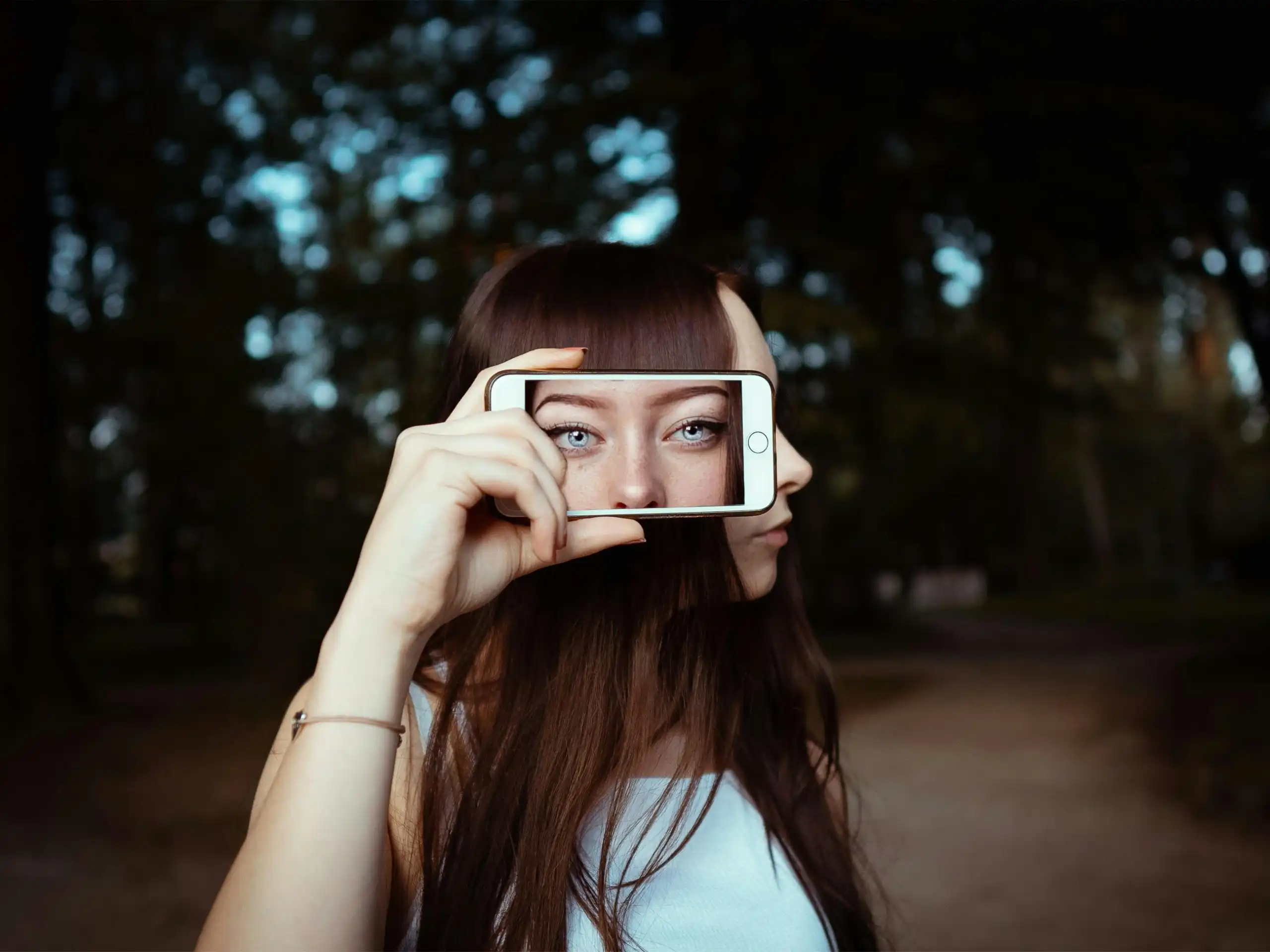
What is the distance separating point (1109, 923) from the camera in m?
3.35

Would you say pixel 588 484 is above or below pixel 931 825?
above

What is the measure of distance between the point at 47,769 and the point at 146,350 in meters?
4.20

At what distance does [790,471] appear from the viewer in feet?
3.80

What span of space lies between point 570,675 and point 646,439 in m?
0.28

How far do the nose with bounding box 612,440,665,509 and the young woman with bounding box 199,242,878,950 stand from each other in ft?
0.11

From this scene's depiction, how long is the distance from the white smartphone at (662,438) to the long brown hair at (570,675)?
6 centimetres

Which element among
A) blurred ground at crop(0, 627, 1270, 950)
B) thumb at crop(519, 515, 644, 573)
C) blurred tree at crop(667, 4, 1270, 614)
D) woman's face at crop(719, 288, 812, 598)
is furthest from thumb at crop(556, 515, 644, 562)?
blurred tree at crop(667, 4, 1270, 614)

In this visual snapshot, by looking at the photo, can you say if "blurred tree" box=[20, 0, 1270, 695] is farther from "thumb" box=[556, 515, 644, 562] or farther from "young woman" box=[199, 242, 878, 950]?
"thumb" box=[556, 515, 644, 562]

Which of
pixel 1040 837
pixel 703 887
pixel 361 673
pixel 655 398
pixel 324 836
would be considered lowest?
pixel 1040 837

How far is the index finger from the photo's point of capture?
2.98 ft

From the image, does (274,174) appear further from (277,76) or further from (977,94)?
(977,94)

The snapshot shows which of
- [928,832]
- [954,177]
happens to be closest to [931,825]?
[928,832]

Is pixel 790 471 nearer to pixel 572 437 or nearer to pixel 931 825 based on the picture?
pixel 572 437

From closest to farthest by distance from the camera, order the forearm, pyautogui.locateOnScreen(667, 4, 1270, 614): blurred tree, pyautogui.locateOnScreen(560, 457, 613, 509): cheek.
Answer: the forearm, pyautogui.locateOnScreen(560, 457, 613, 509): cheek, pyautogui.locateOnScreen(667, 4, 1270, 614): blurred tree
